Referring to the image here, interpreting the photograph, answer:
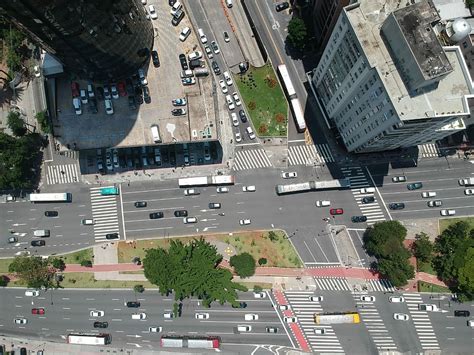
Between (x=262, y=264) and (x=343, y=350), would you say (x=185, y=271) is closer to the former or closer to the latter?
(x=262, y=264)

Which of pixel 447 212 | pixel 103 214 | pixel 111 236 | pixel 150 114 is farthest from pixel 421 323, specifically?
pixel 103 214

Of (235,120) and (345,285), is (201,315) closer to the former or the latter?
(345,285)

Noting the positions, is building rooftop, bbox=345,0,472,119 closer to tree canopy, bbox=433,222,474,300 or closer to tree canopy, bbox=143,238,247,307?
tree canopy, bbox=433,222,474,300

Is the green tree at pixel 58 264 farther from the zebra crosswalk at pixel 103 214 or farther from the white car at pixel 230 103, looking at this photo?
the white car at pixel 230 103

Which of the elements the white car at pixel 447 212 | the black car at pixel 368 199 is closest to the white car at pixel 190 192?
the black car at pixel 368 199

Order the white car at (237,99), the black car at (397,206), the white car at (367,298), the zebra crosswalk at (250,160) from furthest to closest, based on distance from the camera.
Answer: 1. the white car at (237,99)
2. the zebra crosswalk at (250,160)
3. the black car at (397,206)
4. the white car at (367,298)

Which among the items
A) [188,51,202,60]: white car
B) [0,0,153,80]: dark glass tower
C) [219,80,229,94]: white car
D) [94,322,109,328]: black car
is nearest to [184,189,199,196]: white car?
[219,80,229,94]: white car
